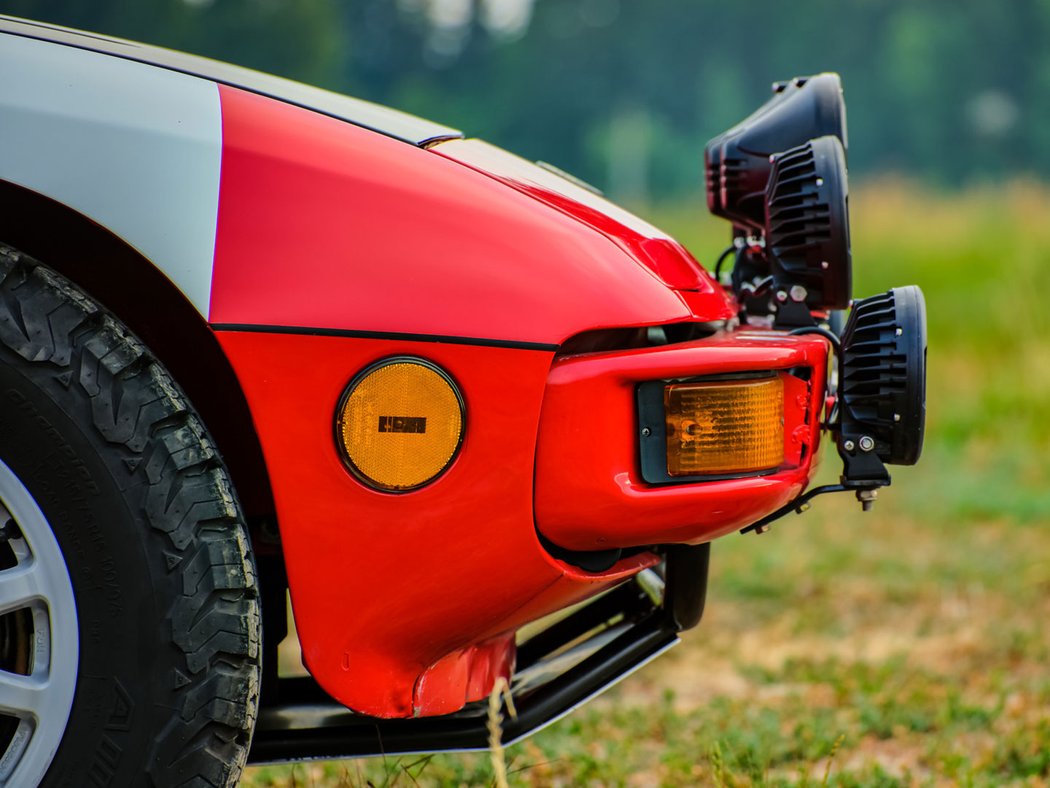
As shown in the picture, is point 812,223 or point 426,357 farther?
point 812,223

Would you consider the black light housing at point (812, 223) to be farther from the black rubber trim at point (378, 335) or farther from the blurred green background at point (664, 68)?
the blurred green background at point (664, 68)

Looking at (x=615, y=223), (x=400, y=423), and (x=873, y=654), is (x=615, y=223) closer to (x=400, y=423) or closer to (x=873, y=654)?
(x=400, y=423)

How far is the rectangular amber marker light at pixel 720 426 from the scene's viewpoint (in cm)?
177

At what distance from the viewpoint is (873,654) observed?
12.6ft

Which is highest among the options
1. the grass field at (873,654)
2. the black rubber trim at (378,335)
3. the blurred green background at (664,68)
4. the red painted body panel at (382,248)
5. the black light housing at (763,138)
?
the blurred green background at (664,68)

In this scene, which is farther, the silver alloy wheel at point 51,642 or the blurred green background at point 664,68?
the blurred green background at point 664,68

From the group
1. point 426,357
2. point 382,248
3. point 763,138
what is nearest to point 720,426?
point 426,357

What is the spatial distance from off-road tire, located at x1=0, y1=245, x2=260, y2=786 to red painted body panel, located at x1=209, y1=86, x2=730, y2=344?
182mm

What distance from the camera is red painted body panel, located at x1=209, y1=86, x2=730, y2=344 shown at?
166 centimetres

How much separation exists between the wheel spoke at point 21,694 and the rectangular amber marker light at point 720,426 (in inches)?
38.1

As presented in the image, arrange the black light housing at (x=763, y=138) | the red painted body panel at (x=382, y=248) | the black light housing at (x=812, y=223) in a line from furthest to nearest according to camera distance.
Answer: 1. the black light housing at (x=763, y=138)
2. the black light housing at (x=812, y=223)
3. the red painted body panel at (x=382, y=248)

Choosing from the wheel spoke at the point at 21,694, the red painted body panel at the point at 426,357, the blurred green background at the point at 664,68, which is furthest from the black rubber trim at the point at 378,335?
the blurred green background at the point at 664,68

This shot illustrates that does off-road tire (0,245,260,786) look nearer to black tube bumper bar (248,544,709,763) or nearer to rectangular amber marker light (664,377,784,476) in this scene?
black tube bumper bar (248,544,709,763)

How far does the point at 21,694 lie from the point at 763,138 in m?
1.76
